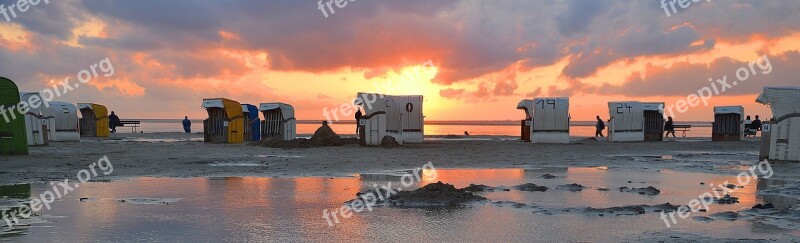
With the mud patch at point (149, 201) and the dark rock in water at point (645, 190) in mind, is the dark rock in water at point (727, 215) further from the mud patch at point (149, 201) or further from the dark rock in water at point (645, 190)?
the mud patch at point (149, 201)

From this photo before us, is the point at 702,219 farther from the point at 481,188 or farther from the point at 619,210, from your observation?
the point at 481,188

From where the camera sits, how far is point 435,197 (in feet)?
36.7

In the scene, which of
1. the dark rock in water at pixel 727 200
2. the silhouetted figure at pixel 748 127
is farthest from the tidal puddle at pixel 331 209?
the silhouetted figure at pixel 748 127

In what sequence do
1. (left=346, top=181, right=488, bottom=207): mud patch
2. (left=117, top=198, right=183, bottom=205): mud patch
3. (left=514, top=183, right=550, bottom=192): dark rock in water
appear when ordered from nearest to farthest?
(left=117, top=198, right=183, bottom=205): mud patch → (left=346, top=181, right=488, bottom=207): mud patch → (left=514, top=183, right=550, bottom=192): dark rock in water

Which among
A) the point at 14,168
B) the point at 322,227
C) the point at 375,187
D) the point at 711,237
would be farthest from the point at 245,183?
the point at 711,237

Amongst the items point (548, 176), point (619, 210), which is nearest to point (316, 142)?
point (548, 176)

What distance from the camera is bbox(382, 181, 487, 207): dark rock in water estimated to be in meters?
11.0

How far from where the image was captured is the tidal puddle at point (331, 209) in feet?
26.6

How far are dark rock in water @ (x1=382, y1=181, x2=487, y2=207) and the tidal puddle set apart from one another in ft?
1.45

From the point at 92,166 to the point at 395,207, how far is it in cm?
1179

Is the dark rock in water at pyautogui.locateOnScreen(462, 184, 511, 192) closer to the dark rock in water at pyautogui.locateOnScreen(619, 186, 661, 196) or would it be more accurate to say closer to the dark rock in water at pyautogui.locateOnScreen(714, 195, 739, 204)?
the dark rock in water at pyautogui.locateOnScreen(619, 186, 661, 196)

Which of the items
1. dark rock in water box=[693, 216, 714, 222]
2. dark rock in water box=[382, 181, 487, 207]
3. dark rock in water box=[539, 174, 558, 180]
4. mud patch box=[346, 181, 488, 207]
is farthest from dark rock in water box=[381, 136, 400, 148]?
dark rock in water box=[693, 216, 714, 222]

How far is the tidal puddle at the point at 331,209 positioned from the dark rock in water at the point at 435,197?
44 centimetres

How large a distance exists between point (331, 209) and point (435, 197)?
198cm
